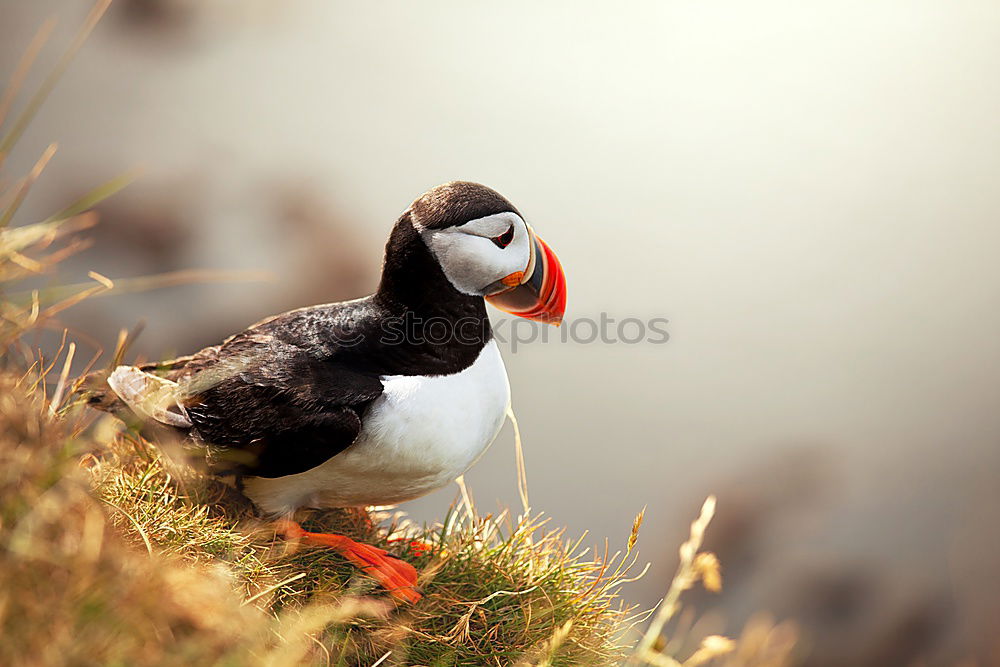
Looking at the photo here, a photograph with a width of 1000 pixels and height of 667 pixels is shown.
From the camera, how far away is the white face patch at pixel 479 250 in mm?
1676

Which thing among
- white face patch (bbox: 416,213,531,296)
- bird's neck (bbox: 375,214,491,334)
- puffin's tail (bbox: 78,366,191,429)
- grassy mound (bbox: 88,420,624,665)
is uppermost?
white face patch (bbox: 416,213,531,296)

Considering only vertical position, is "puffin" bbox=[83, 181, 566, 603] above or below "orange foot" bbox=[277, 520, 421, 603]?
above

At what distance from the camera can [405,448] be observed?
1.65 metres

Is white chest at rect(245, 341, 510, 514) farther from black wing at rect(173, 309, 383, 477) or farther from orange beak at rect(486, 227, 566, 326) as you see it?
orange beak at rect(486, 227, 566, 326)

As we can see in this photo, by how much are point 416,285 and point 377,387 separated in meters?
0.23

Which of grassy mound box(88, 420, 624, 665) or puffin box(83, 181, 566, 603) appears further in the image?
puffin box(83, 181, 566, 603)

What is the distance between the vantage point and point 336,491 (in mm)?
1722

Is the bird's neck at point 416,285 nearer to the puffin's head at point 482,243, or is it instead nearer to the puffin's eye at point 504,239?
the puffin's head at point 482,243

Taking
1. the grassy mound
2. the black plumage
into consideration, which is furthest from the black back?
the grassy mound

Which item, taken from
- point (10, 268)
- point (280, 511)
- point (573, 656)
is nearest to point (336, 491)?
point (280, 511)

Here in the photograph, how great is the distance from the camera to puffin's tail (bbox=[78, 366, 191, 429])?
5.51 feet

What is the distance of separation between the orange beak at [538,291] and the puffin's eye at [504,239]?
0.20ft

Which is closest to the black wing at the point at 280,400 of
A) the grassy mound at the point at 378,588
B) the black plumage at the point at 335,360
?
the black plumage at the point at 335,360

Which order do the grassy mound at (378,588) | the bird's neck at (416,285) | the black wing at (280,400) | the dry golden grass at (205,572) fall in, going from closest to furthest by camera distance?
the dry golden grass at (205,572), the grassy mound at (378,588), the black wing at (280,400), the bird's neck at (416,285)
